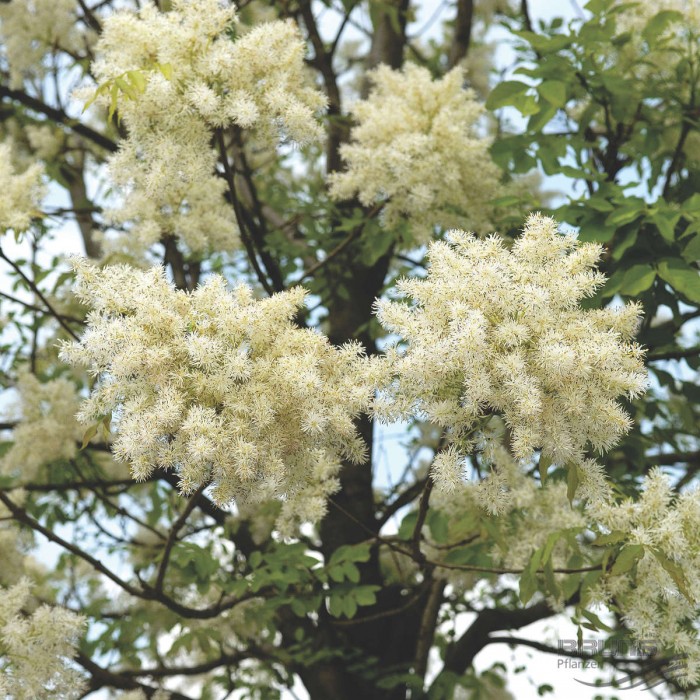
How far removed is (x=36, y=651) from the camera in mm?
3777

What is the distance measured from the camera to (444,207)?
5.03 m

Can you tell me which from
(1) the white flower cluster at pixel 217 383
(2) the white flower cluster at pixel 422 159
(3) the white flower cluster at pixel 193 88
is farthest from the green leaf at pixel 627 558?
(2) the white flower cluster at pixel 422 159

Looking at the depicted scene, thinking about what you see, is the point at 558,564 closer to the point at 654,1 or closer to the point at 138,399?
the point at 138,399

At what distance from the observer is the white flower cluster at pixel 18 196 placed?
4.36 meters

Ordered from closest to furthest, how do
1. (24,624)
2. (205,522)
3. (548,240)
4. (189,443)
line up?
(189,443), (548,240), (24,624), (205,522)

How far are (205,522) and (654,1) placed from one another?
4.90 meters

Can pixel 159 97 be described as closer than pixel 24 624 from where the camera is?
Yes

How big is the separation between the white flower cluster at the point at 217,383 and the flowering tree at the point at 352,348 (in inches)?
0.4

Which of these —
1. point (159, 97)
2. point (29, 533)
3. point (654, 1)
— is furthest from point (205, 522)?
point (654, 1)

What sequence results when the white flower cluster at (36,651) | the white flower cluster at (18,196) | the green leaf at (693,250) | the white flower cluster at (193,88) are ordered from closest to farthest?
the white flower cluster at (193,88) → the white flower cluster at (36,651) → the green leaf at (693,250) → the white flower cluster at (18,196)

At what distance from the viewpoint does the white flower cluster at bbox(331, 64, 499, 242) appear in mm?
4730

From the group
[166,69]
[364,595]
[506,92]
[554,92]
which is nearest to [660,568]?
[364,595]

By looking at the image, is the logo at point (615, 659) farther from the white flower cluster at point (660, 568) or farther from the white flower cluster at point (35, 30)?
the white flower cluster at point (35, 30)

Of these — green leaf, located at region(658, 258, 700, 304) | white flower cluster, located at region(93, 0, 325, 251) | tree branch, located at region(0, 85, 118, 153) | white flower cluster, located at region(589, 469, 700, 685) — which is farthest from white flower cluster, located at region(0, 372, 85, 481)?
green leaf, located at region(658, 258, 700, 304)
